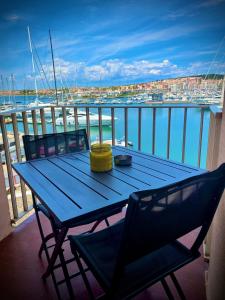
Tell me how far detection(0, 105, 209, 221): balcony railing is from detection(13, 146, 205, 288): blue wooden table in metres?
0.91

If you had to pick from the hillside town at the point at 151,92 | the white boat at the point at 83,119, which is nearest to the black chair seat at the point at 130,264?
the hillside town at the point at 151,92

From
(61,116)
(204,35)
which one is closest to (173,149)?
(61,116)

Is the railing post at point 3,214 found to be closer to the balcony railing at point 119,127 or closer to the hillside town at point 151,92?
the balcony railing at point 119,127

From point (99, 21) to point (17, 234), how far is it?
24.3 ft

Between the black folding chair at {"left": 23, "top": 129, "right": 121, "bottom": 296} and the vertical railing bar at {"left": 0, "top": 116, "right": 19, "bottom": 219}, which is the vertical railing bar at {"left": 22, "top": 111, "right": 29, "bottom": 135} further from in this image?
the black folding chair at {"left": 23, "top": 129, "right": 121, "bottom": 296}

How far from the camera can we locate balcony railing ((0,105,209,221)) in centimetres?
247

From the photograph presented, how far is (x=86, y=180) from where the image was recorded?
137cm

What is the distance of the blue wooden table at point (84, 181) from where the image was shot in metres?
1.06

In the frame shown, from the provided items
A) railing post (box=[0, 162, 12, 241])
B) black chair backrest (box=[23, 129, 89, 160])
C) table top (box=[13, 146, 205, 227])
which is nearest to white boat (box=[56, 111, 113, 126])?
black chair backrest (box=[23, 129, 89, 160])

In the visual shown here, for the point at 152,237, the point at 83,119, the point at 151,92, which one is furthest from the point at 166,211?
the point at 151,92

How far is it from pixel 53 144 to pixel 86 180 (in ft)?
2.61

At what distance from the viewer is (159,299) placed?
1549mm

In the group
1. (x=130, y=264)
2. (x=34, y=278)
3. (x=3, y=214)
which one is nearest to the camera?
(x=130, y=264)

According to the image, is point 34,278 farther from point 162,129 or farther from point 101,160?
Answer: point 162,129
